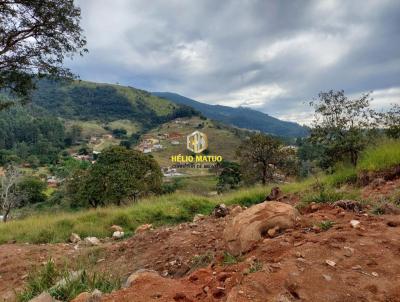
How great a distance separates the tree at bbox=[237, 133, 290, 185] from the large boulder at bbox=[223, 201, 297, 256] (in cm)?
2061

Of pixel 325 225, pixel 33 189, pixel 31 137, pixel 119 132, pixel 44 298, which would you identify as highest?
pixel 325 225

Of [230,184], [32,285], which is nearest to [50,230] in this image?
[32,285]

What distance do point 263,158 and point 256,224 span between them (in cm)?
2140

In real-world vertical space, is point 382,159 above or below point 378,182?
above

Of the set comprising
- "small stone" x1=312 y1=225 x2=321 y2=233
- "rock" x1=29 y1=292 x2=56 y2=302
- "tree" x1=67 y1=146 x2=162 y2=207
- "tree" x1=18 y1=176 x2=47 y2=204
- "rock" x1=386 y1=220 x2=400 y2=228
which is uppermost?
"rock" x1=386 y1=220 x2=400 y2=228

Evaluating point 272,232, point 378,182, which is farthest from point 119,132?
point 272,232

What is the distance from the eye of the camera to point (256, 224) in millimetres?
4832

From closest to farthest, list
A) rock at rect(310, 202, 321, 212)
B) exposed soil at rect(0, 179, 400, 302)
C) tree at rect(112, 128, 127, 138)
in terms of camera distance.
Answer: exposed soil at rect(0, 179, 400, 302) < rock at rect(310, 202, 321, 212) < tree at rect(112, 128, 127, 138)

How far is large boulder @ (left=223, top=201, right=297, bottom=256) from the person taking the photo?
15.4 ft

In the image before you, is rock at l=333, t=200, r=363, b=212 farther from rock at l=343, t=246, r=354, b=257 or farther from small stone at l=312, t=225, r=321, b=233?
rock at l=343, t=246, r=354, b=257

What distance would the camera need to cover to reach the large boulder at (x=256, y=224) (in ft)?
15.4

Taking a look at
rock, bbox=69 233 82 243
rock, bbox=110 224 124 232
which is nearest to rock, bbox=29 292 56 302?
rock, bbox=69 233 82 243

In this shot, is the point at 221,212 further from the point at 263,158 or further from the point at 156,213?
the point at 263,158

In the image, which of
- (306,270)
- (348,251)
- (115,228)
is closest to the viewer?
(306,270)
